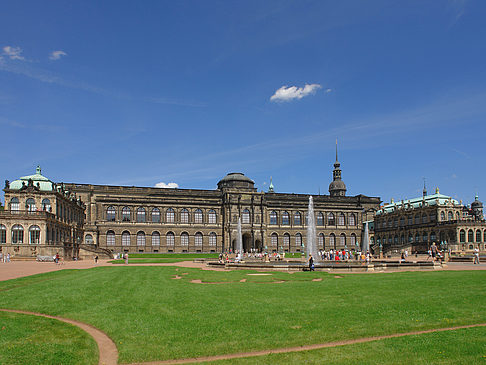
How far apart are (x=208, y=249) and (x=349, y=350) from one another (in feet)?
284

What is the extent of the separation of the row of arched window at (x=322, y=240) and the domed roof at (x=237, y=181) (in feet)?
45.6

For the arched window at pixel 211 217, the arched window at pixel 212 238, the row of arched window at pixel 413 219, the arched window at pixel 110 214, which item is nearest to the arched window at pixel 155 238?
the arched window at pixel 110 214

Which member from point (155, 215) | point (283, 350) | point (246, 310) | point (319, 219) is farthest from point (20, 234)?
point (319, 219)

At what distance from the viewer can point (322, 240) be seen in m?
Answer: 106

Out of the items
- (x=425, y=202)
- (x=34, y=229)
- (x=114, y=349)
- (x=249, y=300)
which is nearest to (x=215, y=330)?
(x=114, y=349)

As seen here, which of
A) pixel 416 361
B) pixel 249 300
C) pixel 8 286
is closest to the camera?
pixel 416 361

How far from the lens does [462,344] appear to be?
11141 millimetres

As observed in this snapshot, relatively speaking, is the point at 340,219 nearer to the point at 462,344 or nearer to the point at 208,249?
the point at 208,249

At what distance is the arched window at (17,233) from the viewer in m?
58.2

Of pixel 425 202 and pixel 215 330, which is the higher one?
pixel 425 202

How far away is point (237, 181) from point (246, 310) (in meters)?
85.7

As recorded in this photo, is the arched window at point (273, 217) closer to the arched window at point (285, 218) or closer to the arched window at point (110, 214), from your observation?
the arched window at point (285, 218)

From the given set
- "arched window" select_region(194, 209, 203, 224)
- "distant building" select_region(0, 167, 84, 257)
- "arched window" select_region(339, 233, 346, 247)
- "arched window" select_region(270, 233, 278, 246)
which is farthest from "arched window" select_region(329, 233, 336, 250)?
"distant building" select_region(0, 167, 84, 257)

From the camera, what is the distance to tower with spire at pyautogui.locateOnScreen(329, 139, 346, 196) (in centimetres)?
12319
